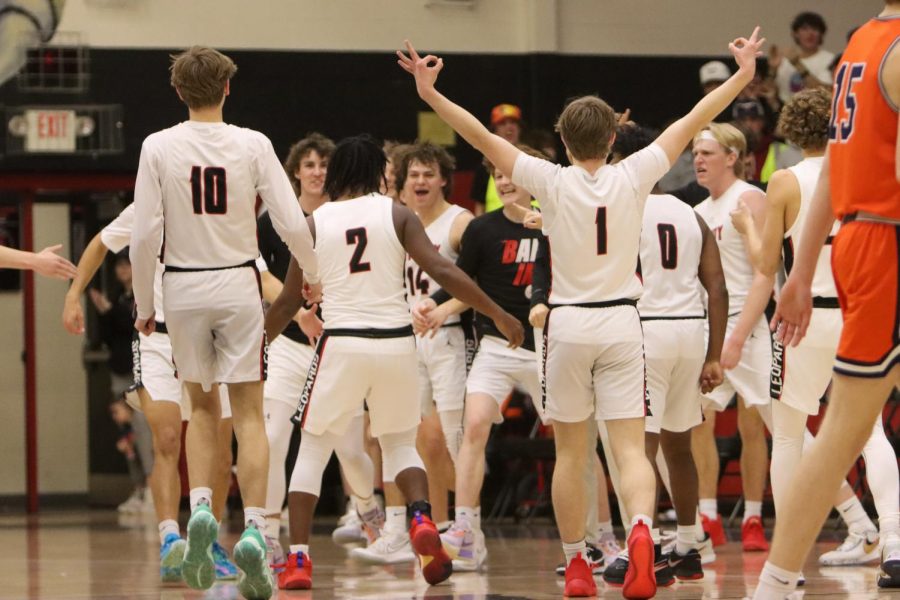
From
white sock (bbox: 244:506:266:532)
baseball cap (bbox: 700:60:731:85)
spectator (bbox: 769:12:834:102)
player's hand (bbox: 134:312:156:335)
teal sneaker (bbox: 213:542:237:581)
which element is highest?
spectator (bbox: 769:12:834:102)

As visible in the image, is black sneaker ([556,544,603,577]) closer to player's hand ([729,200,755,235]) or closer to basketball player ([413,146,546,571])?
basketball player ([413,146,546,571])

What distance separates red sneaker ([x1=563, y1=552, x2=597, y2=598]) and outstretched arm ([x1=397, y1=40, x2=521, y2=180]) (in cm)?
163

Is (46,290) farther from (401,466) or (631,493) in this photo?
(631,493)

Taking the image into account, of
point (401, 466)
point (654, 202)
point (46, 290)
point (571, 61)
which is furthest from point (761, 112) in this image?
point (46, 290)

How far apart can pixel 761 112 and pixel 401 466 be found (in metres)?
5.63

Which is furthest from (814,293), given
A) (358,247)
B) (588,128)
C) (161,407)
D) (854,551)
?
(161,407)

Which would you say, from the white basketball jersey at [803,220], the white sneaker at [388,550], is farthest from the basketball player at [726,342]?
the white sneaker at [388,550]

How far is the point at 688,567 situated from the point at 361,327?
184cm

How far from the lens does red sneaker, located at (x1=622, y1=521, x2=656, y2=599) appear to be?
19.3ft

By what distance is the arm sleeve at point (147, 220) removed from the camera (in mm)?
6426

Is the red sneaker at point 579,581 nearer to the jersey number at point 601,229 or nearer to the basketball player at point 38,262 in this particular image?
the jersey number at point 601,229

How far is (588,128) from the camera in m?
6.37

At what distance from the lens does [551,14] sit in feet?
46.4

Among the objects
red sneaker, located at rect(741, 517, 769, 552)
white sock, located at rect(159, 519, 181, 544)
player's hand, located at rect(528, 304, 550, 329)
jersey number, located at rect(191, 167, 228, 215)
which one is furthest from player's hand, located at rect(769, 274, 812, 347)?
red sneaker, located at rect(741, 517, 769, 552)
